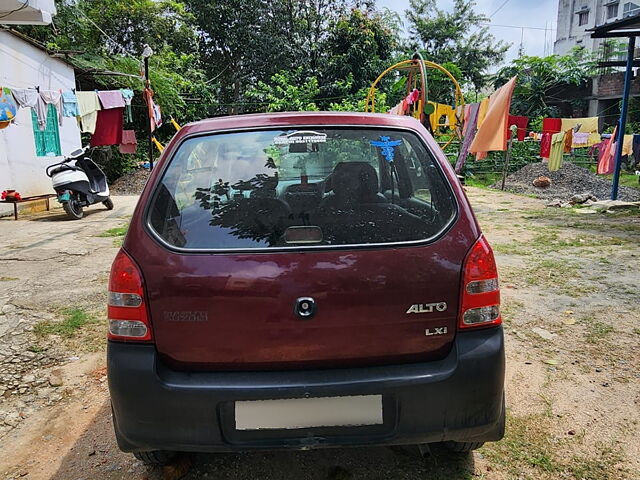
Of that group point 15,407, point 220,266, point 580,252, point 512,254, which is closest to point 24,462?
point 15,407

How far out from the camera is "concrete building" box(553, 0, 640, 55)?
1343 inches

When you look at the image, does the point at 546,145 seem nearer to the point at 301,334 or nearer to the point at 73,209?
the point at 73,209

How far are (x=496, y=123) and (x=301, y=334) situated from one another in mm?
7451

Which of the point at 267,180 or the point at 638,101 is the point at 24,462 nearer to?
the point at 267,180

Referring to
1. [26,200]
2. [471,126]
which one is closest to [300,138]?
[471,126]

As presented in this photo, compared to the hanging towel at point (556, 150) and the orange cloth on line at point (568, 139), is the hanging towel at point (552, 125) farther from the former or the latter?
the orange cloth on line at point (568, 139)

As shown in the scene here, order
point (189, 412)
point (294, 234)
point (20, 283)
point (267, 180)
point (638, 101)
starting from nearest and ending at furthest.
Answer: point (189, 412), point (294, 234), point (267, 180), point (20, 283), point (638, 101)

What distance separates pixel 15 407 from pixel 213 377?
171 centimetres

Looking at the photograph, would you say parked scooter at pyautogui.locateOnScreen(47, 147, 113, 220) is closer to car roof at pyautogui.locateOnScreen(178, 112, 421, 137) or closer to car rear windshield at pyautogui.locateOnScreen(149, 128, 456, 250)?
car roof at pyautogui.locateOnScreen(178, 112, 421, 137)

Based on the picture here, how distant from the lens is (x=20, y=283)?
15.3ft

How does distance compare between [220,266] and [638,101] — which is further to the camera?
[638,101]

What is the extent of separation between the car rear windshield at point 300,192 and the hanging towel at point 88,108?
9.83 metres

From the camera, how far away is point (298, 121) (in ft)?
6.52

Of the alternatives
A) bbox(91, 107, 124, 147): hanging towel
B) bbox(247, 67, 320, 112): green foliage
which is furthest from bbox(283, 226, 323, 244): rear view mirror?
bbox(247, 67, 320, 112): green foliage
